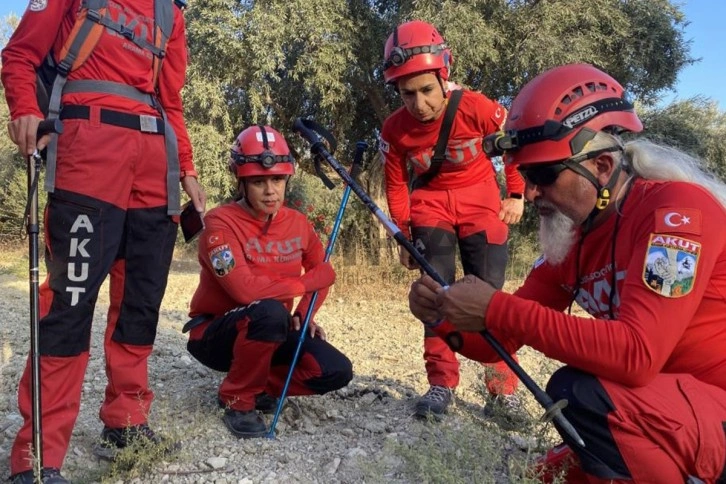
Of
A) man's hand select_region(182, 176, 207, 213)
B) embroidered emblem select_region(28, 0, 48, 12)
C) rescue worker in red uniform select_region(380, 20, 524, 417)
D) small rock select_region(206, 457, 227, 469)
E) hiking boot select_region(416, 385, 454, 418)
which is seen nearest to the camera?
embroidered emblem select_region(28, 0, 48, 12)

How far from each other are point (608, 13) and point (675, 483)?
36.9ft

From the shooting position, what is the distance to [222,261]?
11.9ft

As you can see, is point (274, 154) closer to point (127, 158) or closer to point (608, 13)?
point (127, 158)

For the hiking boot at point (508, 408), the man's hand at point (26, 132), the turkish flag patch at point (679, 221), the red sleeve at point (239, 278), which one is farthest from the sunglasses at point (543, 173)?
the man's hand at point (26, 132)

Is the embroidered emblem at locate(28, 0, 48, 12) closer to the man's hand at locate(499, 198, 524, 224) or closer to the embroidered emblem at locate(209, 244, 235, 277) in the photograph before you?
the embroidered emblem at locate(209, 244, 235, 277)

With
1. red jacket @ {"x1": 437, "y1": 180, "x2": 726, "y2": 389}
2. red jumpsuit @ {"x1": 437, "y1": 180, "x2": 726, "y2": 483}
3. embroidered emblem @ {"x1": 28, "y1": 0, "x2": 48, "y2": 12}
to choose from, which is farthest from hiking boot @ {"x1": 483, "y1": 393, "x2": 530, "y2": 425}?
embroidered emblem @ {"x1": 28, "y1": 0, "x2": 48, "y2": 12}

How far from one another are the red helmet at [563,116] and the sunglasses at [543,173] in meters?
0.03

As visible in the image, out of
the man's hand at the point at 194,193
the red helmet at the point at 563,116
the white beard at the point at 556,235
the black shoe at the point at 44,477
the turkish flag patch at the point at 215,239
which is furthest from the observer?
the turkish flag patch at the point at 215,239

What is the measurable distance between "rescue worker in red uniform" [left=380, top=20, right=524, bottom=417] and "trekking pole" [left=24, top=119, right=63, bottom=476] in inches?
81.6

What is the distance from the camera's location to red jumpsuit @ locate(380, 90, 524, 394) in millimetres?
4152

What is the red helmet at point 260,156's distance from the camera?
3.89 m

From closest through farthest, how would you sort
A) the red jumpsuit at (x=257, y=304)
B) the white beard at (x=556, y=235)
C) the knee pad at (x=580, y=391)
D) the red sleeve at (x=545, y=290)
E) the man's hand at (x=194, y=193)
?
the knee pad at (x=580, y=391), the white beard at (x=556, y=235), the red sleeve at (x=545, y=290), the man's hand at (x=194, y=193), the red jumpsuit at (x=257, y=304)

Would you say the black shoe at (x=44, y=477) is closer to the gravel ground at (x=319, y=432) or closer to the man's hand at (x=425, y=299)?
the gravel ground at (x=319, y=432)

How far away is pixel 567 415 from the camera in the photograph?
2.29 m
